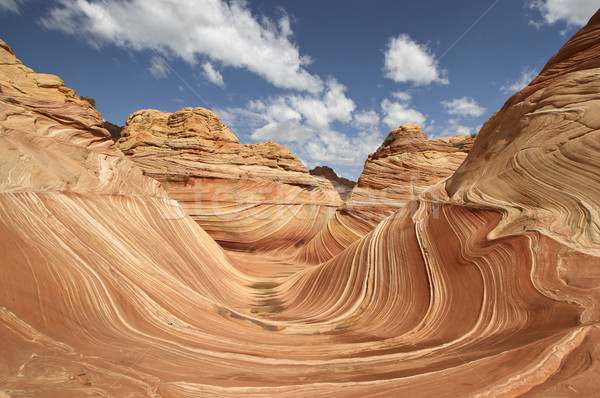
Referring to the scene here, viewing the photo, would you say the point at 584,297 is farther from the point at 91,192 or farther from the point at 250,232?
the point at 250,232

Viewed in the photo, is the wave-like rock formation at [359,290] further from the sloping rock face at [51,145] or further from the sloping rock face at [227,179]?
the sloping rock face at [227,179]

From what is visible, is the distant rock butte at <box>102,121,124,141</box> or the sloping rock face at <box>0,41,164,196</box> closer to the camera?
the sloping rock face at <box>0,41,164,196</box>

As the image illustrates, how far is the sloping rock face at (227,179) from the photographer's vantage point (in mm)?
10555

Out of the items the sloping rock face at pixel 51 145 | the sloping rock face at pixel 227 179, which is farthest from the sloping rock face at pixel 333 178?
the sloping rock face at pixel 51 145

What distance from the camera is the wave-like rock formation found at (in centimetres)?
155

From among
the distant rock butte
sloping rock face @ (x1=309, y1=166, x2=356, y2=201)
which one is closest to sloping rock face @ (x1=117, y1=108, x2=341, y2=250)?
sloping rock face @ (x1=309, y1=166, x2=356, y2=201)

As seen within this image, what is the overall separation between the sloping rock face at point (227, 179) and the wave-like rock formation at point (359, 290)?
5.11 meters

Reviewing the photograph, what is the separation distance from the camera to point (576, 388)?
3.66 feet

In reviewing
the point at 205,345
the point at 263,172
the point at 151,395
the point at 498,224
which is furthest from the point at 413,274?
the point at 263,172

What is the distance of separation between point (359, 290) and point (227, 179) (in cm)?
807

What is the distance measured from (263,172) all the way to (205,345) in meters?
10.1

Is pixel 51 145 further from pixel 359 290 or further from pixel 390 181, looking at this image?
pixel 390 181

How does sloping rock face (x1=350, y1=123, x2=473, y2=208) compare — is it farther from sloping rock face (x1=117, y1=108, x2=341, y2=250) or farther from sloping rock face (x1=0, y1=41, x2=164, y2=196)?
sloping rock face (x1=0, y1=41, x2=164, y2=196)

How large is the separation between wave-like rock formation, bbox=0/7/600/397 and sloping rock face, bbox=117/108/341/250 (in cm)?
511
